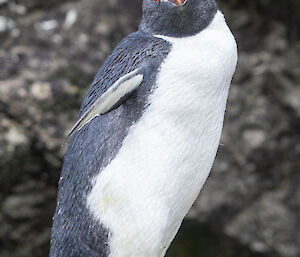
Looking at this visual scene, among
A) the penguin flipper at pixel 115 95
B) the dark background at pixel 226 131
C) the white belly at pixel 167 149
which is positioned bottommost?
the dark background at pixel 226 131

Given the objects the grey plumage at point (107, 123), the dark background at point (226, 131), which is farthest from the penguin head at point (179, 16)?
the dark background at point (226, 131)

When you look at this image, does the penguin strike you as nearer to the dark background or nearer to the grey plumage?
the grey plumage

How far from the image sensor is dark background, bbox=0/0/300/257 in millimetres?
1883

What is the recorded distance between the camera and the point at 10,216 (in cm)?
191

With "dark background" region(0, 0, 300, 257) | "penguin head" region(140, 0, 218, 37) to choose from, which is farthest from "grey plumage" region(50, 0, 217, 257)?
"dark background" region(0, 0, 300, 257)

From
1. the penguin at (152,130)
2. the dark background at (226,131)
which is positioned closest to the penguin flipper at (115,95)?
the penguin at (152,130)

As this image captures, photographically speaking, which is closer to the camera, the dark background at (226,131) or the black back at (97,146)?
the black back at (97,146)

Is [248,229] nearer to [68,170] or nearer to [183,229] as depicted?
[183,229]

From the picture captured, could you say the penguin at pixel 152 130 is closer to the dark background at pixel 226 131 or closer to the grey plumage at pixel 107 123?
the grey plumage at pixel 107 123

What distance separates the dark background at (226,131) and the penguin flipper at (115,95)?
964 mm

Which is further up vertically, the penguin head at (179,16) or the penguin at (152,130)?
the penguin head at (179,16)

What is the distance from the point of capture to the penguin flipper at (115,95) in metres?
0.91

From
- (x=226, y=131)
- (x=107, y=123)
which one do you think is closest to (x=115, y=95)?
(x=107, y=123)

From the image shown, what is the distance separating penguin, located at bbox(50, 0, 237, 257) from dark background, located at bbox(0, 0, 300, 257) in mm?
909
